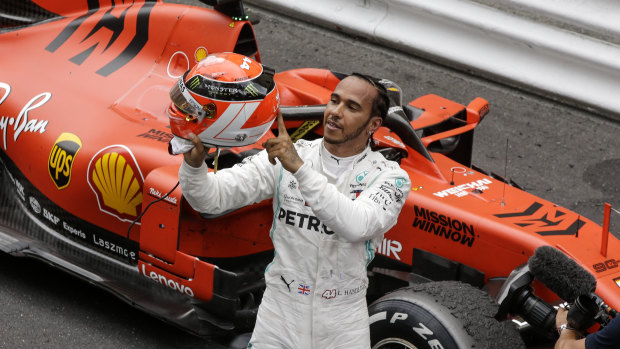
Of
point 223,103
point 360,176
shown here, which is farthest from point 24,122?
point 360,176

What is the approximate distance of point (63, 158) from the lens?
571cm

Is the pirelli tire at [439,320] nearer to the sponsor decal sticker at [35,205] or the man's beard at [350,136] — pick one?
the man's beard at [350,136]

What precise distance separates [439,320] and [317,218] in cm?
93

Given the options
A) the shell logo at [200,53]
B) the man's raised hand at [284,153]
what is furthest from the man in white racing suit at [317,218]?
the shell logo at [200,53]

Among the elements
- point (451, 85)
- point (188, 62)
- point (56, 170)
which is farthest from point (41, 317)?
point (451, 85)

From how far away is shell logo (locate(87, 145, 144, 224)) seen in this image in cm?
543

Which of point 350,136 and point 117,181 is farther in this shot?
point 117,181

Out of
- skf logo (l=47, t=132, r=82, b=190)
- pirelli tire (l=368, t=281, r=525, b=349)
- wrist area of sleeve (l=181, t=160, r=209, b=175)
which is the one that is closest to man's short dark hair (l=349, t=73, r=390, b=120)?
wrist area of sleeve (l=181, t=160, r=209, b=175)

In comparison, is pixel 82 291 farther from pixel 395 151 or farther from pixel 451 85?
pixel 451 85

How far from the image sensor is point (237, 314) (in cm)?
521

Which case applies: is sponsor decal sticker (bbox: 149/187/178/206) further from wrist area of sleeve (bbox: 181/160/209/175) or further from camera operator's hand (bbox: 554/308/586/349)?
camera operator's hand (bbox: 554/308/586/349)

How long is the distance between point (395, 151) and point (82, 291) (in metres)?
2.09

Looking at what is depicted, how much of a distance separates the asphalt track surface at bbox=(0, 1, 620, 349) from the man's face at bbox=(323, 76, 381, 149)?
6.63 ft

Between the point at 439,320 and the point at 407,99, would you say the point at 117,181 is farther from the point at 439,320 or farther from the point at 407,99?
the point at 407,99
